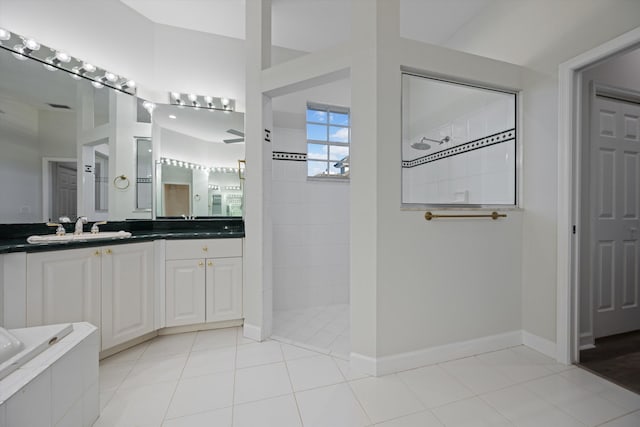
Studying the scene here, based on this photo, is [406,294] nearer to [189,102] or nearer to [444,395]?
[444,395]

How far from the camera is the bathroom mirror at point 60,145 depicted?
6.04ft

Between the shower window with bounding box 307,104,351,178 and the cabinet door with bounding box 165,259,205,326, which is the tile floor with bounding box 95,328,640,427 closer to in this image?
the cabinet door with bounding box 165,259,205,326

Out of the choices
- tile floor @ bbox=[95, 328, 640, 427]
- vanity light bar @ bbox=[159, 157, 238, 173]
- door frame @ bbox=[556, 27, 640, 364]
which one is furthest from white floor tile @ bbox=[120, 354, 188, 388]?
door frame @ bbox=[556, 27, 640, 364]

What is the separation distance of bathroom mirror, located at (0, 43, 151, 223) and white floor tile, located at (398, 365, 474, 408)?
8.91ft

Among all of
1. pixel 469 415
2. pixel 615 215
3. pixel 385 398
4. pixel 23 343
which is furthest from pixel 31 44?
pixel 615 215

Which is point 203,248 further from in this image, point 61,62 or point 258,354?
point 61,62

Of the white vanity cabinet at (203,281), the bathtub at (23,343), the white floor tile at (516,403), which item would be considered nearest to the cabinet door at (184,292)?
the white vanity cabinet at (203,281)

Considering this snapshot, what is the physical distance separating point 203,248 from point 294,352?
113 centimetres

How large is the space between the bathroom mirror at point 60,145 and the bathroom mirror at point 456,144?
2.48 meters

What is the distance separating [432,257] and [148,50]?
323 cm

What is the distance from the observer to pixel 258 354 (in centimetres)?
199

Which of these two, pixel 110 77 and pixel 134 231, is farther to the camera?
pixel 134 231

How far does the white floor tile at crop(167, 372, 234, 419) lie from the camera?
4.66ft

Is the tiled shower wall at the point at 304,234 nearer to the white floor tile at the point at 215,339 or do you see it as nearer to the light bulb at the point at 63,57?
the white floor tile at the point at 215,339
